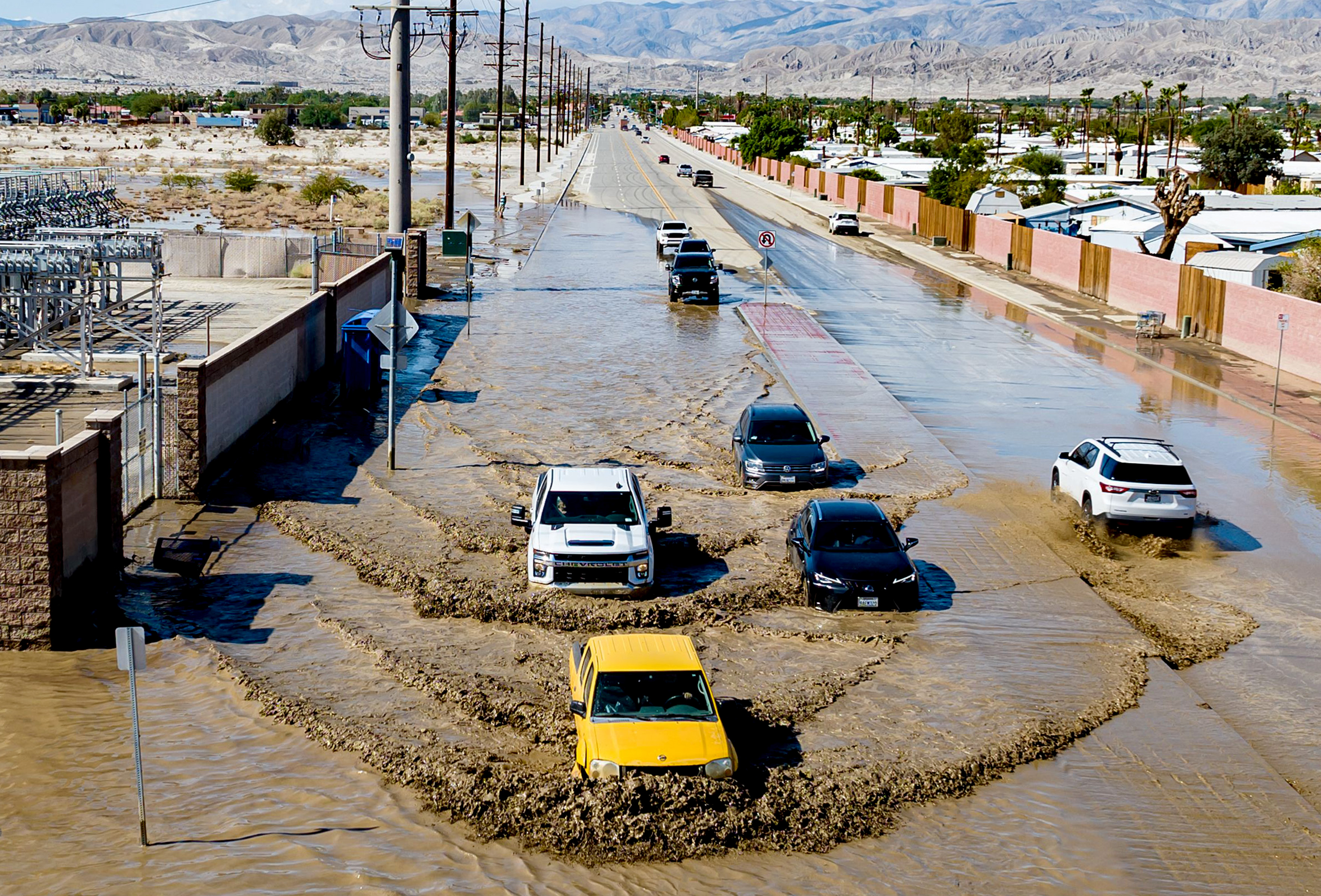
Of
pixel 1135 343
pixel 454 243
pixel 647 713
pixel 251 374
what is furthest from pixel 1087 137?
pixel 647 713

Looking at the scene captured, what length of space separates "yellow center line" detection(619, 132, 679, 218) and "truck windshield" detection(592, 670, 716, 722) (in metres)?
71.0

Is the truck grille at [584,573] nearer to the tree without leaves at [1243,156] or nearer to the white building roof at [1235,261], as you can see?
the white building roof at [1235,261]

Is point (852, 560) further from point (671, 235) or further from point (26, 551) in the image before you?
point (671, 235)

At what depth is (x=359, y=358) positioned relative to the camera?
3183 cm

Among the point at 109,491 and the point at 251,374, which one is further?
the point at 251,374

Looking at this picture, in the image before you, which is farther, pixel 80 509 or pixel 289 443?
pixel 289 443

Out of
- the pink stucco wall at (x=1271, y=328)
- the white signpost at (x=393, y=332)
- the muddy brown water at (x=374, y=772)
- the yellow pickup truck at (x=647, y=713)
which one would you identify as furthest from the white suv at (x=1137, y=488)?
the pink stucco wall at (x=1271, y=328)

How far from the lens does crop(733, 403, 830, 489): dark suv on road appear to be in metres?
24.4

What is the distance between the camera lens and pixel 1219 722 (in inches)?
607

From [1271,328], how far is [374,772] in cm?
3446

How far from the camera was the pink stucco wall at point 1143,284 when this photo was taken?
47.2m

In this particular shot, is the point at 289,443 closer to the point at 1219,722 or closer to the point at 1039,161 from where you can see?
the point at 1219,722

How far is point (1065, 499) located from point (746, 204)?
2923 inches

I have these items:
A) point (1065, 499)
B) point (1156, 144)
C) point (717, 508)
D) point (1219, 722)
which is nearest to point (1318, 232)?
point (1065, 499)
